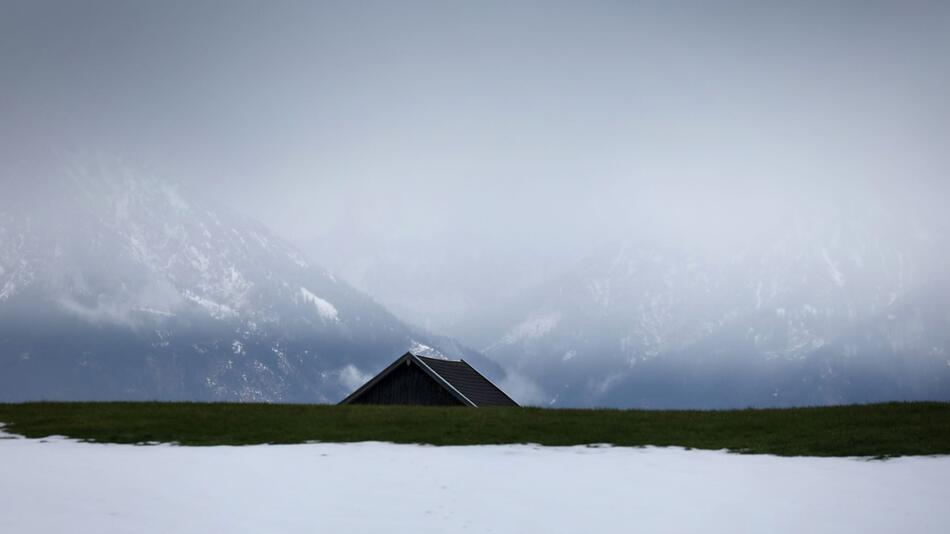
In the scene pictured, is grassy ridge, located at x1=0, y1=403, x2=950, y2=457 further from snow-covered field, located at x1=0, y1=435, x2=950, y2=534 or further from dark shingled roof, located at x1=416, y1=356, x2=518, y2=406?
dark shingled roof, located at x1=416, y1=356, x2=518, y2=406

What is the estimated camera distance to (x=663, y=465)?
27.0 meters

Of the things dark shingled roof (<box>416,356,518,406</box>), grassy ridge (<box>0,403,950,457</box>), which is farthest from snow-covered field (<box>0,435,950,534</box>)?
dark shingled roof (<box>416,356,518,406</box>)

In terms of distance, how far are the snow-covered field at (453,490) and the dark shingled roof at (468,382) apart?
995 inches

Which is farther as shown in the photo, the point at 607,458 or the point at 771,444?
the point at 771,444

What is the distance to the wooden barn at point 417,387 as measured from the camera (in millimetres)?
54562

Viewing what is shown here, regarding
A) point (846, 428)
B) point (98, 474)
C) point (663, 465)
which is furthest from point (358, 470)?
point (846, 428)

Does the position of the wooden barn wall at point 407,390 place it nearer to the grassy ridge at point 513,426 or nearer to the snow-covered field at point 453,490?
the grassy ridge at point 513,426

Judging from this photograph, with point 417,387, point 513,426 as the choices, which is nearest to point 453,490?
point 513,426

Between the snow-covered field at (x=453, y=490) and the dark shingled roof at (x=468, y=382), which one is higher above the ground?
the dark shingled roof at (x=468, y=382)

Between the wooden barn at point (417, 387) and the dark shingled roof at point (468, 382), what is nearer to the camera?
the wooden barn at point (417, 387)

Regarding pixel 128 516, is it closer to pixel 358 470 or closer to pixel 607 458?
pixel 358 470

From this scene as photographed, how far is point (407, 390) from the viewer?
55719mm

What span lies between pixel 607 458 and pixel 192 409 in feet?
56.4

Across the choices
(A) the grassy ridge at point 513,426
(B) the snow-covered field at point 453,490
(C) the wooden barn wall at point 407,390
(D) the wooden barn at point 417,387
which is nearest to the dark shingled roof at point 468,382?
(D) the wooden barn at point 417,387
